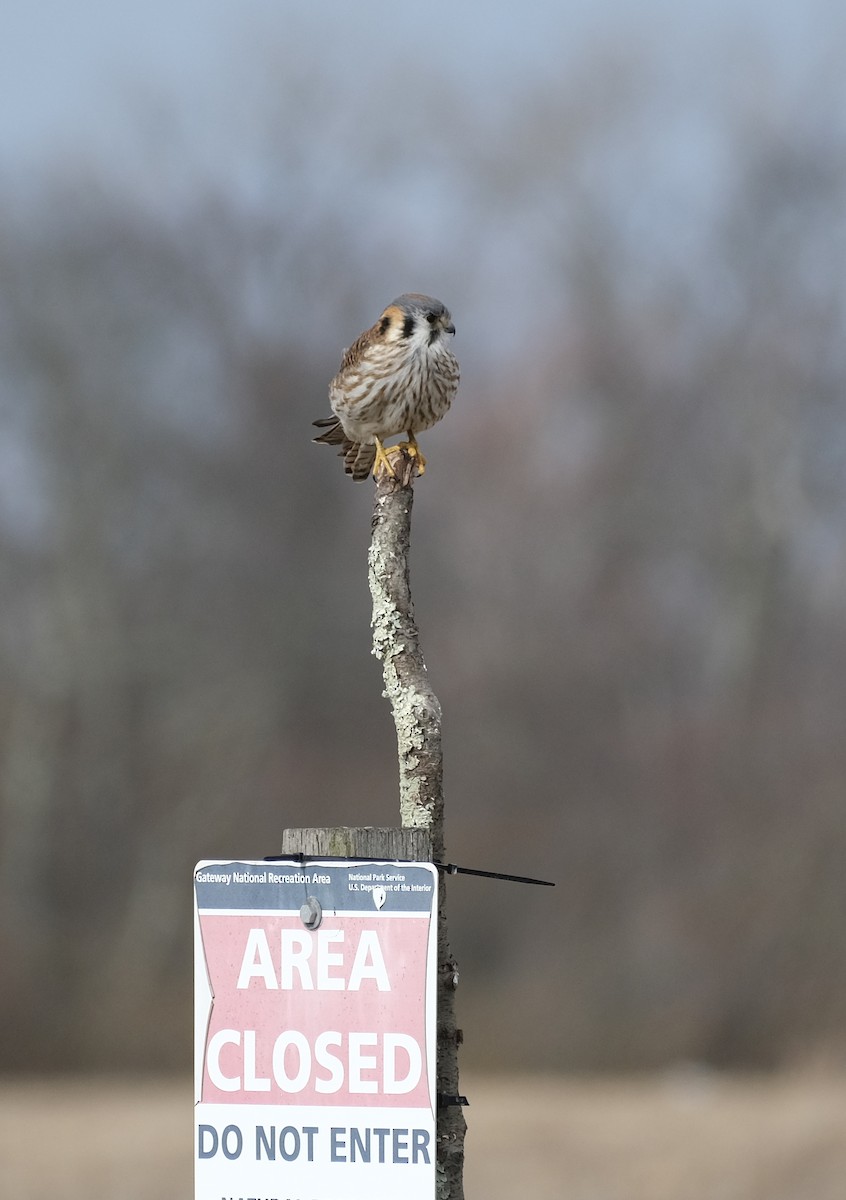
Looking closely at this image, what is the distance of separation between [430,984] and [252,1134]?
1.01ft

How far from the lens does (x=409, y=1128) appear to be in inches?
62.0

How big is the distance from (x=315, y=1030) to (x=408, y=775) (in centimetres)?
36

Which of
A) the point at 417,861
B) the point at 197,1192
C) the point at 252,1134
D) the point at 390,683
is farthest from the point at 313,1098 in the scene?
the point at 390,683

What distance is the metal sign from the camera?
158 cm

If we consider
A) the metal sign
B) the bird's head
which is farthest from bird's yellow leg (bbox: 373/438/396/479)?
the metal sign

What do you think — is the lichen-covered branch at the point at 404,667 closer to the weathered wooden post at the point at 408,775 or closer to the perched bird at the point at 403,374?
the weathered wooden post at the point at 408,775

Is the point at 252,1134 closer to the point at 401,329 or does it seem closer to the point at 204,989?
the point at 204,989

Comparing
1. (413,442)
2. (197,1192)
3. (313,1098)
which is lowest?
(197,1192)

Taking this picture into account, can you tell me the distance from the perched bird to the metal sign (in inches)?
31.0

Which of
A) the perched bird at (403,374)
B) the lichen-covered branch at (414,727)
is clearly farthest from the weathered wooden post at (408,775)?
the perched bird at (403,374)

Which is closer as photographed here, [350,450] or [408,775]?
[408,775]

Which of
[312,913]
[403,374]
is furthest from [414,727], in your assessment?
[403,374]

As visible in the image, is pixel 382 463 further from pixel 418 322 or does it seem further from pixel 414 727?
pixel 414 727

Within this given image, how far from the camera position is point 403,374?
2.14m
